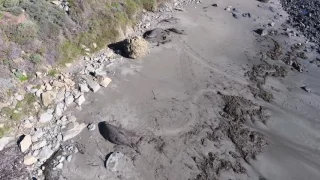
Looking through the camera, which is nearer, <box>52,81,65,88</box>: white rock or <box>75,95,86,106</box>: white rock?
<box>75,95,86,106</box>: white rock

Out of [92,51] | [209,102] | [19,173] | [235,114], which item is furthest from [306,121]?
[19,173]

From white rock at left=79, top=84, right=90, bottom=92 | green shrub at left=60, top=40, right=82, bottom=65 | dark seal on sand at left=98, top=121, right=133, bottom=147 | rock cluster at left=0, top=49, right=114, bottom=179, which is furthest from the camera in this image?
green shrub at left=60, top=40, right=82, bottom=65

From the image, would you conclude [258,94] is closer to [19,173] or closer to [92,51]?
[92,51]

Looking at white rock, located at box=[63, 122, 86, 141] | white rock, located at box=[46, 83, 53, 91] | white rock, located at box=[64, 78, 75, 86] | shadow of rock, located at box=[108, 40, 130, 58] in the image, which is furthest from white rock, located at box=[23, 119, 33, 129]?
shadow of rock, located at box=[108, 40, 130, 58]

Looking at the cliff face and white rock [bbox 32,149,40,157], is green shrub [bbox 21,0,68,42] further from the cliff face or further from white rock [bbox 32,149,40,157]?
white rock [bbox 32,149,40,157]

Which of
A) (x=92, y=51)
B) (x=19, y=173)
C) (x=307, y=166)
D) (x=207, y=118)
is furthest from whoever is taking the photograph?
(x=92, y=51)

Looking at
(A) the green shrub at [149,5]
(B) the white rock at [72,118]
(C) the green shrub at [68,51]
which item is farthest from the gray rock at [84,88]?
(A) the green shrub at [149,5]

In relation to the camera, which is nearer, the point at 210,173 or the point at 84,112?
the point at 210,173
